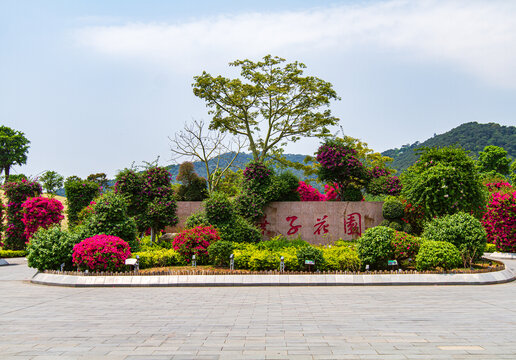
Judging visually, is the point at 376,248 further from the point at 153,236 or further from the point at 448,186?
the point at 153,236

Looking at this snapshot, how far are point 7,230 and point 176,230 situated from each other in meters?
10.6

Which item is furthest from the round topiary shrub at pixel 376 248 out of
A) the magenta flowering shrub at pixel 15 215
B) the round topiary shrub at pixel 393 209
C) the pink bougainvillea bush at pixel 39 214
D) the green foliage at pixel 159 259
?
the magenta flowering shrub at pixel 15 215

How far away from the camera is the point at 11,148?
159ft

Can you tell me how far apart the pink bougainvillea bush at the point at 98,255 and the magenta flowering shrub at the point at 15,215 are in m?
13.1

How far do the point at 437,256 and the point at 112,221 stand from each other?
1042 centimetres

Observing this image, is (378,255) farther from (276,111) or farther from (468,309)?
(276,111)

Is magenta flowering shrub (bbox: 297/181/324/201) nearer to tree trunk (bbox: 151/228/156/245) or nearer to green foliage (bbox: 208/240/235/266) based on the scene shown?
tree trunk (bbox: 151/228/156/245)

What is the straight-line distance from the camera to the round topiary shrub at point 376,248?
11062 mm

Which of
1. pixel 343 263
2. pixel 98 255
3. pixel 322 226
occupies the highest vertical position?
pixel 322 226

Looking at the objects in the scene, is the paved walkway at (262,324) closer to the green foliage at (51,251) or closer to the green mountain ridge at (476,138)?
the green foliage at (51,251)

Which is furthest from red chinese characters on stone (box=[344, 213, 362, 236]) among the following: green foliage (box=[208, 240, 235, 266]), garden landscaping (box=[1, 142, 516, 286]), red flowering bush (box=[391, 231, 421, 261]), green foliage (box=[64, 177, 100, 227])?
green foliage (box=[64, 177, 100, 227])

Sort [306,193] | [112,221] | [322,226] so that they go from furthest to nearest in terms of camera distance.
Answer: [306,193] < [322,226] < [112,221]

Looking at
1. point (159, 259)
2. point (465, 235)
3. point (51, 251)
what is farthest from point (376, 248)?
point (51, 251)

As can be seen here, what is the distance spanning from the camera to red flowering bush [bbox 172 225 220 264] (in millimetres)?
12344
